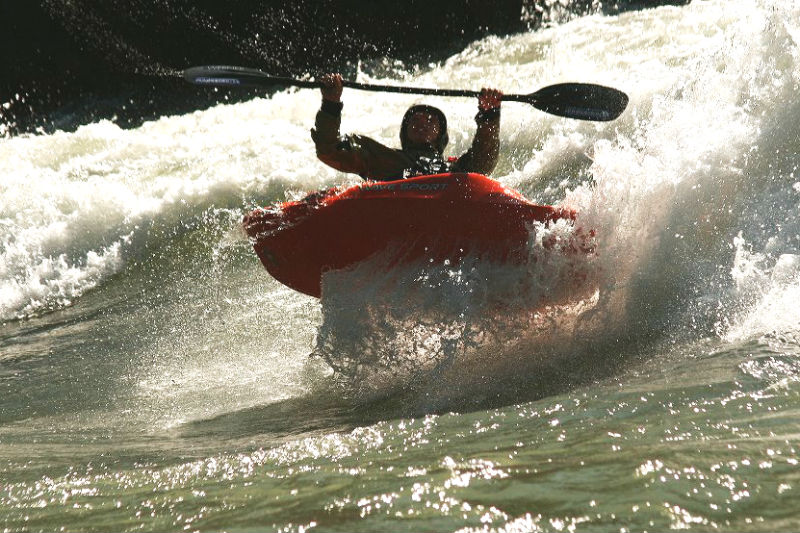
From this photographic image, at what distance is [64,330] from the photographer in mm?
5156

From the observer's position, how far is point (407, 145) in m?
4.27

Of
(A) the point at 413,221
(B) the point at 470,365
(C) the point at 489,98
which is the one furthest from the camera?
(C) the point at 489,98

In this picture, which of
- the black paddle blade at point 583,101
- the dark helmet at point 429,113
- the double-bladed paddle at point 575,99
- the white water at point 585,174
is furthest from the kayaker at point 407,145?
the white water at point 585,174

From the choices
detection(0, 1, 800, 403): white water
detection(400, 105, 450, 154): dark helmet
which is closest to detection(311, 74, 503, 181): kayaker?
detection(400, 105, 450, 154): dark helmet

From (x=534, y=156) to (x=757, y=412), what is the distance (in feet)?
15.0

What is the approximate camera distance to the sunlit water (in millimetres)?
1905

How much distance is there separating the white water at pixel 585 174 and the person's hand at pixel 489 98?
548mm

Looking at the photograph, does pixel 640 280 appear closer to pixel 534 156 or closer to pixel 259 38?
pixel 534 156

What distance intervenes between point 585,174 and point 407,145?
2.16m

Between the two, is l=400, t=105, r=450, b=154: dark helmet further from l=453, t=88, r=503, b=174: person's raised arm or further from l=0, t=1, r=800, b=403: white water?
l=0, t=1, r=800, b=403: white water

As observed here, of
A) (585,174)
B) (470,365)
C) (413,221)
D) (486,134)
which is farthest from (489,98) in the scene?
(585,174)

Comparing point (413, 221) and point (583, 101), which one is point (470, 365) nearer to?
point (413, 221)

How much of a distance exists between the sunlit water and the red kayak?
0.10 metres

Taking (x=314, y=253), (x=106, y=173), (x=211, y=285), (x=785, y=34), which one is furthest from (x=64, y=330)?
(x=785, y=34)
